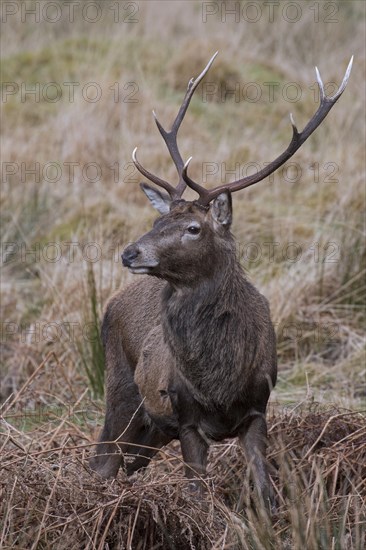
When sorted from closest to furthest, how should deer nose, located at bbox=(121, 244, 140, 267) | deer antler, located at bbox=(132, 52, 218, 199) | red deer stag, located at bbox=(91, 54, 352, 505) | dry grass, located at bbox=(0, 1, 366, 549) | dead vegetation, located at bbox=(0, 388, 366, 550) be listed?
dead vegetation, located at bbox=(0, 388, 366, 550) → dry grass, located at bbox=(0, 1, 366, 549) → deer nose, located at bbox=(121, 244, 140, 267) → red deer stag, located at bbox=(91, 54, 352, 505) → deer antler, located at bbox=(132, 52, 218, 199)

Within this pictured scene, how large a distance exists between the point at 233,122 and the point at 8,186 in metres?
3.12

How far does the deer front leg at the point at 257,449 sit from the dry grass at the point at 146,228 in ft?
0.63

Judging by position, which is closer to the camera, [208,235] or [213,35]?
[208,235]

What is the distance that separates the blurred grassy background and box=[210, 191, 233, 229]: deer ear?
144 cm

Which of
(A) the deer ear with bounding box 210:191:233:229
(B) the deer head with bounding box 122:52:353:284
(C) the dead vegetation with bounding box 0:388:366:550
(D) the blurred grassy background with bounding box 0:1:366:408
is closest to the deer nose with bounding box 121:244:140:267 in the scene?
(B) the deer head with bounding box 122:52:353:284

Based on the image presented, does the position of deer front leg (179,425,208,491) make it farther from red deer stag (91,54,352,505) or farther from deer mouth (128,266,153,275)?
deer mouth (128,266,153,275)

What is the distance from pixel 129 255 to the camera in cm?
496

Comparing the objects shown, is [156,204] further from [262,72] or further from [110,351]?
[262,72]

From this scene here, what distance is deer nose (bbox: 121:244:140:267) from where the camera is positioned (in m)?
4.95

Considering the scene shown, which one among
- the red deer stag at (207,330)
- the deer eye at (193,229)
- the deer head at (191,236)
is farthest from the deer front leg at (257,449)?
the deer eye at (193,229)

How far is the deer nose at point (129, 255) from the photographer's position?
4945 mm

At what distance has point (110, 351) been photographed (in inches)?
237

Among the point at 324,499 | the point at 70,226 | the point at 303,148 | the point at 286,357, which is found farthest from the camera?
the point at 303,148

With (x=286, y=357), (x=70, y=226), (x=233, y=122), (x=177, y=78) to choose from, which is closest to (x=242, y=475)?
(x=286, y=357)
